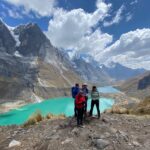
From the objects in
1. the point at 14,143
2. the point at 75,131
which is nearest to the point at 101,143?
the point at 75,131

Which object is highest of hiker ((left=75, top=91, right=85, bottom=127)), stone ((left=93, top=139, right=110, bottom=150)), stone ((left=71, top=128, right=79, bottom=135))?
hiker ((left=75, top=91, right=85, bottom=127))

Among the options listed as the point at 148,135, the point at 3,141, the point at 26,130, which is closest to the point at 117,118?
the point at 148,135

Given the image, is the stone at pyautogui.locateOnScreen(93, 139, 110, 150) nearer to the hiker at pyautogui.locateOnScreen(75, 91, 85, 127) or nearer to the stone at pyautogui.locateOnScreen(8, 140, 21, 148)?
the hiker at pyautogui.locateOnScreen(75, 91, 85, 127)

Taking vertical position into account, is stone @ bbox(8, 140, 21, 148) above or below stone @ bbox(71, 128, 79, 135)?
below

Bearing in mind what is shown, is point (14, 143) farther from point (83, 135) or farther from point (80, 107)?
point (80, 107)

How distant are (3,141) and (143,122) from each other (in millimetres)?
9202

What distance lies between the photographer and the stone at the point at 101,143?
1559 centimetres

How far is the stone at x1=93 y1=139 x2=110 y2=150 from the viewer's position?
15586mm

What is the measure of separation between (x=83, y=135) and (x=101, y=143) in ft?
4.87

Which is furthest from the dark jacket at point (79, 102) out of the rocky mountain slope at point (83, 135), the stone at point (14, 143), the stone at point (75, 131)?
the stone at point (14, 143)

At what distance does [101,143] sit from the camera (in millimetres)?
15820

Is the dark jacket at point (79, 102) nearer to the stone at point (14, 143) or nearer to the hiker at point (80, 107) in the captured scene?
the hiker at point (80, 107)

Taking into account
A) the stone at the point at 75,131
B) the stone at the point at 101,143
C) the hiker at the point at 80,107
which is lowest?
the stone at the point at 101,143

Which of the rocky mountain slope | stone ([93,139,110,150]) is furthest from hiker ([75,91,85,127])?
stone ([93,139,110,150])
